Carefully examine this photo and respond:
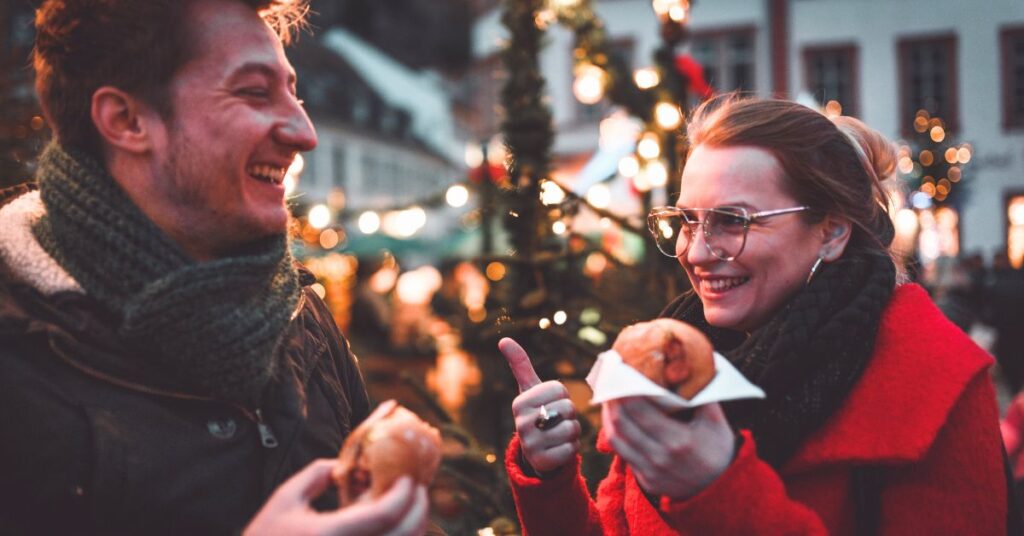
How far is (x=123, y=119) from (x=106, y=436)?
63 centimetres

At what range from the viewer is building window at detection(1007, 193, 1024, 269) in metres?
19.2

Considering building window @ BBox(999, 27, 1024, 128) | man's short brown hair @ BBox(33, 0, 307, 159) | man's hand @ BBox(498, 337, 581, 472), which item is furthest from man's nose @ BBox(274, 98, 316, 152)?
building window @ BBox(999, 27, 1024, 128)

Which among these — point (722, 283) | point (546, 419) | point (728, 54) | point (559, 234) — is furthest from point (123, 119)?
point (728, 54)

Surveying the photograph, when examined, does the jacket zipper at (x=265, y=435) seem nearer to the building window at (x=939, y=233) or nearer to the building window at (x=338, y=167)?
the building window at (x=939, y=233)

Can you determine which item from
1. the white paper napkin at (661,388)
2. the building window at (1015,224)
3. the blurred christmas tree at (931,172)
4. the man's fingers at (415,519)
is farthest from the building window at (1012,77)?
the man's fingers at (415,519)

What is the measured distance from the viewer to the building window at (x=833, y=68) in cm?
2025

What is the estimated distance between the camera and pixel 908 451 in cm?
163

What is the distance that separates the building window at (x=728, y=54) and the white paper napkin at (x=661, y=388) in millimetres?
20132

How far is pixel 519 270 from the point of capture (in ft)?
12.4

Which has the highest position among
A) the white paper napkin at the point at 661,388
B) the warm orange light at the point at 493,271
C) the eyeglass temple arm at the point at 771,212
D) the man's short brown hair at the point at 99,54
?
the man's short brown hair at the point at 99,54

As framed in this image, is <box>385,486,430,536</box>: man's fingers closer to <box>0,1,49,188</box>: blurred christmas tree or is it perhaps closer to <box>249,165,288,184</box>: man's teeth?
<box>249,165,288,184</box>: man's teeth

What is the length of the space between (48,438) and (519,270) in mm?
2534

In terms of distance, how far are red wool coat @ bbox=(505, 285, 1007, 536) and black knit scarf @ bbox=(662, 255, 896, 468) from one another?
0.04 m

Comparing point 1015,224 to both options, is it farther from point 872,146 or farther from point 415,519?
point 415,519
